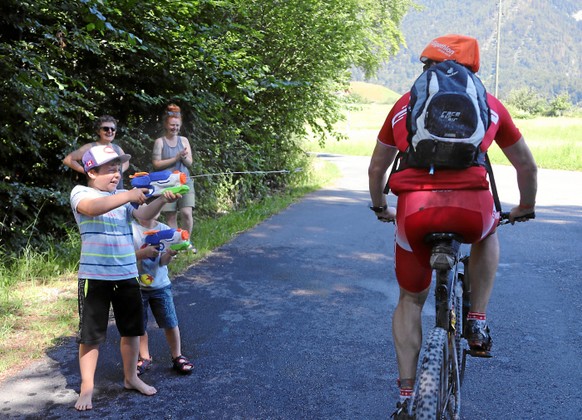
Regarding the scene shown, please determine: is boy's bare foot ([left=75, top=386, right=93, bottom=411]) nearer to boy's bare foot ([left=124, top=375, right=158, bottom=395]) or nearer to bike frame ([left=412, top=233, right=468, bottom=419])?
boy's bare foot ([left=124, top=375, right=158, bottom=395])

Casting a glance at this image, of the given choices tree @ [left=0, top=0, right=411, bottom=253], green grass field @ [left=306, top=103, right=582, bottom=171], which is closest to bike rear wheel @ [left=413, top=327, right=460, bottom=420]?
tree @ [left=0, top=0, right=411, bottom=253]

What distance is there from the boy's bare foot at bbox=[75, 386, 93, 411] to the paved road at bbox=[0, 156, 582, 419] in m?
0.05

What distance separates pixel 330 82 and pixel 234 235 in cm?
732

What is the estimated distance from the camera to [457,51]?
3.16 meters

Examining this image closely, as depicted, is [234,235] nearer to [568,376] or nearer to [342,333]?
[342,333]

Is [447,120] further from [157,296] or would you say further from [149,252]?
[157,296]

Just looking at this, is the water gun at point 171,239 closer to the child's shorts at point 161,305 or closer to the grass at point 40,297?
the child's shorts at point 161,305

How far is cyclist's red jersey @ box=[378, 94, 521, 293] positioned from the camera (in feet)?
9.91

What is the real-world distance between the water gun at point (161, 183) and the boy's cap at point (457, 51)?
140cm

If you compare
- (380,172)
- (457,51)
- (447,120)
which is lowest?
(380,172)

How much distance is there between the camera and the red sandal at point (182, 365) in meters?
4.56

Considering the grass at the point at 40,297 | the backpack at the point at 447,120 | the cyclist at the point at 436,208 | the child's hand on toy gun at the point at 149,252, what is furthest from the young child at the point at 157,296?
the backpack at the point at 447,120

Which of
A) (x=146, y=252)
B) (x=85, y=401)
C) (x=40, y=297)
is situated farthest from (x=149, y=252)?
(x=40, y=297)

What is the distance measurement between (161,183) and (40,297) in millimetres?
3167
